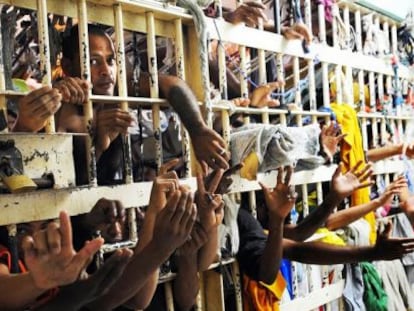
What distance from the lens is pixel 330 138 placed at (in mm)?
1949

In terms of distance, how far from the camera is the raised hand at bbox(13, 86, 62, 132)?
0.99 meters

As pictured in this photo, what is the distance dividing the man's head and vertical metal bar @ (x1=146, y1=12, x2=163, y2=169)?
0.33ft

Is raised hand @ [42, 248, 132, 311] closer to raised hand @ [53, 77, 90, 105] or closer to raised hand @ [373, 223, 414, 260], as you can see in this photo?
raised hand @ [53, 77, 90, 105]

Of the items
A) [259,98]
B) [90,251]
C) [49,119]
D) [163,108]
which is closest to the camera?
[90,251]

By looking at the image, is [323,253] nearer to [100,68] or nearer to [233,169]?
[233,169]

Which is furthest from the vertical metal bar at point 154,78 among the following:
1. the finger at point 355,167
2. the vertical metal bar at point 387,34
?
the vertical metal bar at point 387,34

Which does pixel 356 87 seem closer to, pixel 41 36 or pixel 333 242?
pixel 333 242

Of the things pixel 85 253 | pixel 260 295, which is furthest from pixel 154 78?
pixel 260 295

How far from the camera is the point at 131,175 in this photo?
4.17 feet

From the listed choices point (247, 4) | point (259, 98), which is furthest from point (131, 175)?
point (247, 4)

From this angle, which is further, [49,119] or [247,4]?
[247,4]

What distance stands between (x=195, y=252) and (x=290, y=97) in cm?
88

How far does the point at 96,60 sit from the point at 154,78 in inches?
6.2

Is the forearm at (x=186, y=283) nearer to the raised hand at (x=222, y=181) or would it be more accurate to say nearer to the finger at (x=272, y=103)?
the raised hand at (x=222, y=181)
